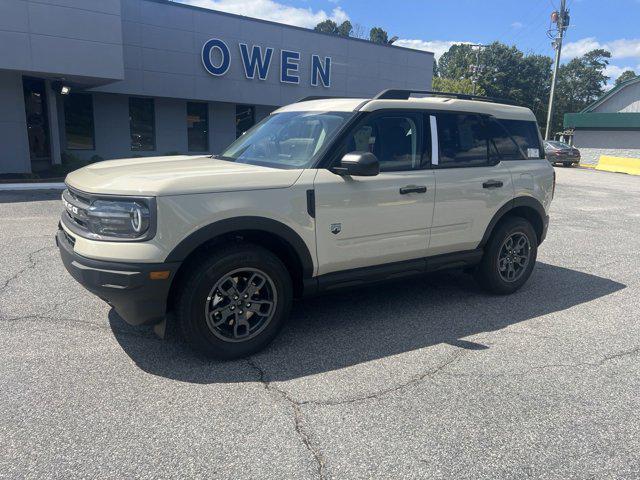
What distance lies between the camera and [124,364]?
11.6 feet

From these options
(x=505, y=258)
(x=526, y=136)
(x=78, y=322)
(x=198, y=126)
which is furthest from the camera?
(x=198, y=126)

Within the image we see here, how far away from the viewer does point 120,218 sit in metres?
3.23

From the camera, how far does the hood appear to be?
325 centimetres

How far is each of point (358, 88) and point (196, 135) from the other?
344 inches

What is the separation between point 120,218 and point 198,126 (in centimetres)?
1962

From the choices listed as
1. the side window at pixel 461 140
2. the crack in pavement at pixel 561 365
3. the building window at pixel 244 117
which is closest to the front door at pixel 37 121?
the building window at pixel 244 117

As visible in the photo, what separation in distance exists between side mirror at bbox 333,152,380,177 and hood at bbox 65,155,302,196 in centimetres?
37

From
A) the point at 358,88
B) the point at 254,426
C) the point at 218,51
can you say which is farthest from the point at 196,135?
the point at 254,426

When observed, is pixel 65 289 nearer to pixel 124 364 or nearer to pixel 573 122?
pixel 124 364

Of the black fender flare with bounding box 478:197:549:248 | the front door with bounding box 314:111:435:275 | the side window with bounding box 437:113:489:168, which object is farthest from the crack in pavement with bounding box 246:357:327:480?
the black fender flare with bounding box 478:197:549:248

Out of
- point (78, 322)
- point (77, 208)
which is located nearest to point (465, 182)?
point (77, 208)

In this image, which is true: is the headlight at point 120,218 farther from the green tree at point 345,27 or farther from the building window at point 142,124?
the green tree at point 345,27

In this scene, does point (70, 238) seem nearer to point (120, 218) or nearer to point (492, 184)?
point (120, 218)

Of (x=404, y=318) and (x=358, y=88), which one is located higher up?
(x=358, y=88)
